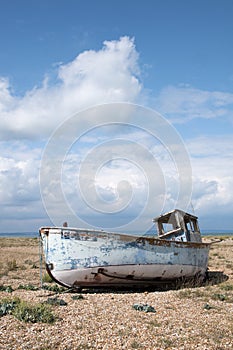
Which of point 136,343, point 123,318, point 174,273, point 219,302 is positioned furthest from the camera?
point 174,273

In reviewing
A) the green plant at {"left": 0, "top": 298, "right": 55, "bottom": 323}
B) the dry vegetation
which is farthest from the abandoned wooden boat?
the green plant at {"left": 0, "top": 298, "right": 55, "bottom": 323}

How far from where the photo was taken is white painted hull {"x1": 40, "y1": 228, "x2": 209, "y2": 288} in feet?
40.4

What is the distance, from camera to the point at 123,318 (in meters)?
8.92

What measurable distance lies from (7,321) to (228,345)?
4.91 metres

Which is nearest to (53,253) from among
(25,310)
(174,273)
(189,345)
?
(25,310)

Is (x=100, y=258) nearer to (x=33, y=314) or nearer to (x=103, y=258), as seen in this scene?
(x=103, y=258)

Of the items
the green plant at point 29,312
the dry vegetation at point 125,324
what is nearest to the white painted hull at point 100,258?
the dry vegetation at point 125,324

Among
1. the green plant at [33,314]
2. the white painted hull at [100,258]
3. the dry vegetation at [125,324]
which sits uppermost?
the white painted hull at [100,258]

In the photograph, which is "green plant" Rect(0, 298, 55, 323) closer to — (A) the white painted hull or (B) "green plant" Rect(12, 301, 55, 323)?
(B) "green plant" Rect(12, 301, 55, 323)

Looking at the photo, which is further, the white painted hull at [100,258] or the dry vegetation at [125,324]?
the white painted hull at [100,258]

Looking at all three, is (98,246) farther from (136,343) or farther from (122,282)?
(136,343)

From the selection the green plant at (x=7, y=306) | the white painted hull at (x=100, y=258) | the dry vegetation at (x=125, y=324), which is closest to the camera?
the dry vegetation at (x=125, y=324)

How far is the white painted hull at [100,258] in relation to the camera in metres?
12.3

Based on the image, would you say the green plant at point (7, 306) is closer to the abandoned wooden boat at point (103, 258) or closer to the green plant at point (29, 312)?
the green plant at point (29, 312)
